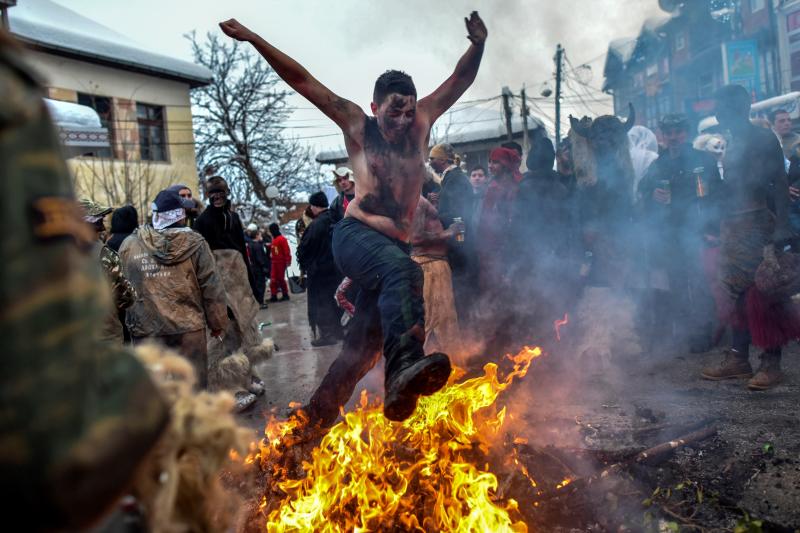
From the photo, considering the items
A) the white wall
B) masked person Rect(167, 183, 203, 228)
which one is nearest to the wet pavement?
masked person Rect(167, 183, 203, 228)

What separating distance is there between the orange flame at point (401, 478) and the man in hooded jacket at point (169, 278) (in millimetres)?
1695

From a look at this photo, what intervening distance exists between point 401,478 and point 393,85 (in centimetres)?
223

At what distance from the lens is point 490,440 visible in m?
3.61

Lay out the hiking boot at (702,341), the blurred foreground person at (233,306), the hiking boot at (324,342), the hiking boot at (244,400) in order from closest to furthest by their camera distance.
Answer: the hiking boot at (244,400) < the blurred foreground person at (233,306) < the hiking boot at (702,341) < the hiking boot at (324,342)

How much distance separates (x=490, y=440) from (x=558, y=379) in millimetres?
2498

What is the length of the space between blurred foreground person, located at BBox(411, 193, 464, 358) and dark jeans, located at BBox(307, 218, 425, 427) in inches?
65.6

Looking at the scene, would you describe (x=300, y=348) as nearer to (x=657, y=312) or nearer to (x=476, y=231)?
(x=476, y=231)

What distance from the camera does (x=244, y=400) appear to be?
596 centimetres

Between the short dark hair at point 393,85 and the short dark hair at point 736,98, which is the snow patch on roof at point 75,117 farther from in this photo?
the short dark hair at point 736,98

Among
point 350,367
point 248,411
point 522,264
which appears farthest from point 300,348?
point 350,367

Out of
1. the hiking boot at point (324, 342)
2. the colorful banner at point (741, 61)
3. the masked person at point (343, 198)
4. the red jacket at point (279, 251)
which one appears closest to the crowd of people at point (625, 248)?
the masked person at point (343, 198)

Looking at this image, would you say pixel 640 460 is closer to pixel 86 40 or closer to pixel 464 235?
pixel 464 235

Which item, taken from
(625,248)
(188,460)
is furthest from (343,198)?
(188,460)

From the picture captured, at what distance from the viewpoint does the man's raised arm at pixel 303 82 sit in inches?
142
